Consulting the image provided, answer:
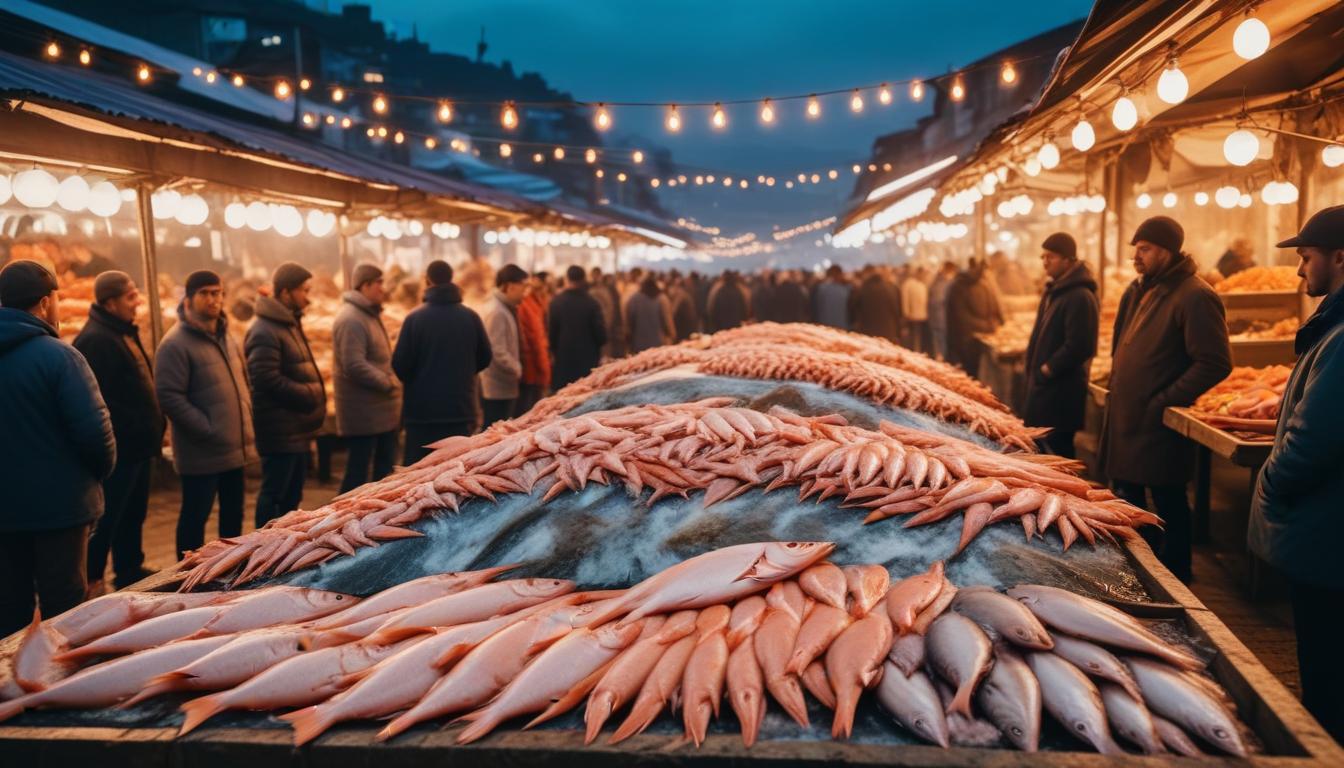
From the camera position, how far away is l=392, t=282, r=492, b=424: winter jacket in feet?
23.9

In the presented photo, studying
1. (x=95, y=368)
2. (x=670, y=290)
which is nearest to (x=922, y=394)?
(x=95, y=368)

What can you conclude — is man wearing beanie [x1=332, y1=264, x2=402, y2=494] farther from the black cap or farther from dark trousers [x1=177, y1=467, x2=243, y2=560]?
the black cap

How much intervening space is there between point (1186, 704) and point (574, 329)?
856 centimetres

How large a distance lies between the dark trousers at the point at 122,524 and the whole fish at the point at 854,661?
501cm

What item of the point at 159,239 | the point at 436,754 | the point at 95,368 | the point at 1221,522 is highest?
the point at 159,239

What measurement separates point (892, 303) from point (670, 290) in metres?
4.16

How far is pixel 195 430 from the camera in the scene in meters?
→ 5.73

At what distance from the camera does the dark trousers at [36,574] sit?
4.23m

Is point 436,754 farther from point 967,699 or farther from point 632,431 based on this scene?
point 632,431

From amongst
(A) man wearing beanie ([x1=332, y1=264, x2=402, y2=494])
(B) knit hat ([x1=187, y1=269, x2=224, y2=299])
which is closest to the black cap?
(A) man wearing beanie ([x1=332, y1=264, x2=402, y2=494])

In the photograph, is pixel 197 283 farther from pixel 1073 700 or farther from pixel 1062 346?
pixel 1062 346

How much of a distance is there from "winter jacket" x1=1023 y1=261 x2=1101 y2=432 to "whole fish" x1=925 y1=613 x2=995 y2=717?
5.00 meters

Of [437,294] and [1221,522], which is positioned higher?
[437,294]

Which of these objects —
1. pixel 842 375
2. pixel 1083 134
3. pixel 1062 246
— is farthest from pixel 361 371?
pixel 1083 134
